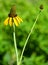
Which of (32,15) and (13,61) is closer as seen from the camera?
(13,61)

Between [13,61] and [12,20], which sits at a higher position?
[12,20]

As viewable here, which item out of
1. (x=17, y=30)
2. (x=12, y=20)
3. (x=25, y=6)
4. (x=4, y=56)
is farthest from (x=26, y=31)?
(x=12, y=20)

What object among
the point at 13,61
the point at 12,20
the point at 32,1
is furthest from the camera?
the point at 32,1

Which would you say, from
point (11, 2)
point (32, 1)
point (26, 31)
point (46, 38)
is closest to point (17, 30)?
point (26, 31)

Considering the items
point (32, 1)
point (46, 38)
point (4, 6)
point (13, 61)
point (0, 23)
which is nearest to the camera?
point (13, 61)

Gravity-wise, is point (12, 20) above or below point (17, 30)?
above

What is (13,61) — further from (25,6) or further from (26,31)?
(25,6)

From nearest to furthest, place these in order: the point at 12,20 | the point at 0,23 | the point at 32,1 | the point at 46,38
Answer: the point at 12,20 → the point at 46,38 → the point at 0,23 → the point at 32,1

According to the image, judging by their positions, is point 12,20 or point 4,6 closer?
point 12,20

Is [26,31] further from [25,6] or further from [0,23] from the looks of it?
[25,6]
